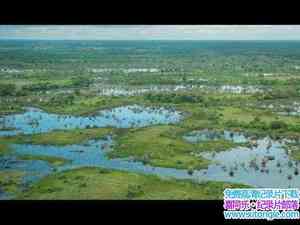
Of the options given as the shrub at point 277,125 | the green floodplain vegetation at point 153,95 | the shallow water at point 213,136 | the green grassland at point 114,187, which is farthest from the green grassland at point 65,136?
the shrub at point 277,125

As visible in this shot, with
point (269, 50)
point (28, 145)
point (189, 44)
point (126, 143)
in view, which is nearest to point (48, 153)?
point (28, 145)

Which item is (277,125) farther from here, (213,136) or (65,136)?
(65,136)

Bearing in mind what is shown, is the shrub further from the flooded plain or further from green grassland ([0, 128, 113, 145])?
green grassland ([0, 128, 113, 145])

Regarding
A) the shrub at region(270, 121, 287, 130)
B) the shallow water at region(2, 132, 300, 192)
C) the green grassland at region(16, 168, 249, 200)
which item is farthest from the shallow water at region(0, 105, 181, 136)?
the shrub at region(270, 121, 287, 130)
